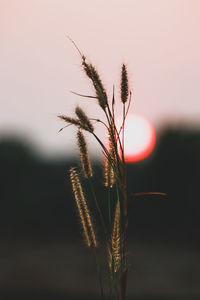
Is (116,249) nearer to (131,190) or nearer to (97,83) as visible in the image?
(97,83)

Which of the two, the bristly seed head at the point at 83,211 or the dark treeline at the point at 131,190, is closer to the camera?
the bristly seed head at the point at 83,211

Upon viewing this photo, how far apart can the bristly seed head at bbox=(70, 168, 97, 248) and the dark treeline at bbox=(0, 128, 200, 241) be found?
32.1ft

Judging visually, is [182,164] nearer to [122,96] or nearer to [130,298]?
[130,298]

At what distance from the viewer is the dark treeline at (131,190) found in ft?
40.3

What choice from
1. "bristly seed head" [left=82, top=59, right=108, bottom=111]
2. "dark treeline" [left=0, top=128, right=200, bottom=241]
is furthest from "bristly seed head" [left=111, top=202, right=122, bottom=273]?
"dark treeline" [left=0, top=128, right=200, bottom=241]

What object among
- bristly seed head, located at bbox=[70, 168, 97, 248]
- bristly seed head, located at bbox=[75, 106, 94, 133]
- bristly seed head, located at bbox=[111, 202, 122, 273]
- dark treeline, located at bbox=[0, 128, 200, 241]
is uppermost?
bristly seed head, located at bbox=[75, 106, 94, 133]

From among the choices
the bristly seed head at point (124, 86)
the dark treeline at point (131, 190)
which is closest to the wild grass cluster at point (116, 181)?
the bristly seed head at point (124, 86)

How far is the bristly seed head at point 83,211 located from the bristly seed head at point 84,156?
0.04 m

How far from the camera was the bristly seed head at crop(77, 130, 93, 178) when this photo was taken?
1.19m

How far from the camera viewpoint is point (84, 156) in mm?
1209

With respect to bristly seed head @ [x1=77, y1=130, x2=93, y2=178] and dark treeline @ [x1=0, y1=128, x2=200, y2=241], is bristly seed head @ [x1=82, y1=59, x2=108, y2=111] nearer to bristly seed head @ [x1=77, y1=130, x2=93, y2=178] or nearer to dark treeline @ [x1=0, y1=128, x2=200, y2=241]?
bristly seed head @ [x1=77, y1=130, x2=93, y2=178]

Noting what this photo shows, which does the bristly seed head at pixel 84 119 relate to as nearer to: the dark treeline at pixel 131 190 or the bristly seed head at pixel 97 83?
the bristly seed head at pixel 97 83

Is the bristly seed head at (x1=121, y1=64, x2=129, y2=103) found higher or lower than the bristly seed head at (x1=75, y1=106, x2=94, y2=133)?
higher

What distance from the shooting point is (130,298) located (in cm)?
895
